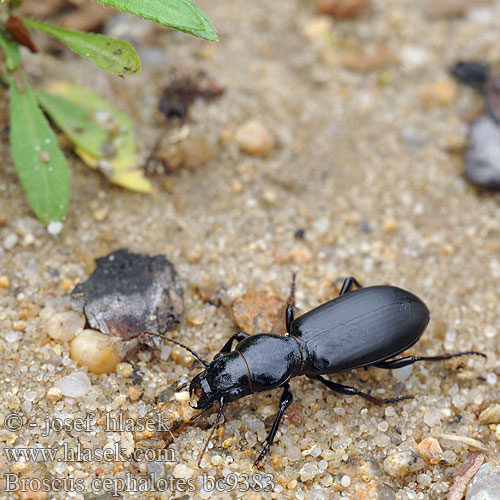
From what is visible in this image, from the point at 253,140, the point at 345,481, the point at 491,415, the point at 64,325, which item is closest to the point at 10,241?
the point at 64,325

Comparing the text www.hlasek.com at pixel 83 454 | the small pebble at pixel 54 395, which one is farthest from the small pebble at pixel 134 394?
the small pebble at pixel 54 395

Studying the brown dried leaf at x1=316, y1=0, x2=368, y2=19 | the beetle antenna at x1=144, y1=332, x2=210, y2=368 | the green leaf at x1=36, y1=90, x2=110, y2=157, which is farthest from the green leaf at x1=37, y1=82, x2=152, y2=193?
the brown dried leaf at x1=316, y1=0, x2=368, y2=19

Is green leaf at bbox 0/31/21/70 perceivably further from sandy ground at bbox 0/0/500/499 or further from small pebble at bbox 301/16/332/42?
small pebble at bbox 301/16/332/42

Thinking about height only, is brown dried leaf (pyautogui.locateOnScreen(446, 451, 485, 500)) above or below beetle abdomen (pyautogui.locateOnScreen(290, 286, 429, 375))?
below

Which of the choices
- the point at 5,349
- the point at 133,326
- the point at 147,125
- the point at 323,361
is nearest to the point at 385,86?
the point at 147,125

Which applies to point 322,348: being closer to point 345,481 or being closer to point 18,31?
point 345,481

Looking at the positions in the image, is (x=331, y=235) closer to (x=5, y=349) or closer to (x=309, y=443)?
(x=309, y=443)
